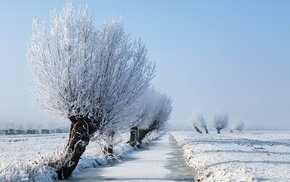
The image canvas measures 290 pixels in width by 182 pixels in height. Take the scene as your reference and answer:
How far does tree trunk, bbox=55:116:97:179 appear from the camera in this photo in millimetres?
19297

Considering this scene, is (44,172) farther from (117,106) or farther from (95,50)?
(95,50)

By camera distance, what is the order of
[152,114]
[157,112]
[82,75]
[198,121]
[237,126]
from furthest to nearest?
[237,126] → [198,121] → [157,112] → [152,114] → [82,75]

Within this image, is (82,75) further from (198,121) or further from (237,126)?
(237,126)

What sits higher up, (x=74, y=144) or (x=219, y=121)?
(x=219, y=121)

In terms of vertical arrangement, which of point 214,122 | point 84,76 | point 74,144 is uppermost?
point 214,122

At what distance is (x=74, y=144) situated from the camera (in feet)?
64.3

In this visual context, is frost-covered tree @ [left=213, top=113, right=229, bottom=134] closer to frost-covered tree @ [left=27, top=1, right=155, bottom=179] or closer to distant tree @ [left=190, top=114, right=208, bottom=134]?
distant tree @ [left=190, top=114, right=208, bottom=134]

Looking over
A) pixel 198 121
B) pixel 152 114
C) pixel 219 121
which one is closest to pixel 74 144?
pixel 152 114

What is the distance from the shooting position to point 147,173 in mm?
21672

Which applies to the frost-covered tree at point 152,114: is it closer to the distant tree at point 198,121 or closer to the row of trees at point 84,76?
the row of trees at point 84,76

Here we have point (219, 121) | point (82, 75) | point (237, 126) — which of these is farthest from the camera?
point (237, 126)

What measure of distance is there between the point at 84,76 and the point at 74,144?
3.41 m

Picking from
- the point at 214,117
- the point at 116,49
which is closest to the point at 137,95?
the point at 116,49

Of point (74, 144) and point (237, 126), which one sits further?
point (237, 126)
